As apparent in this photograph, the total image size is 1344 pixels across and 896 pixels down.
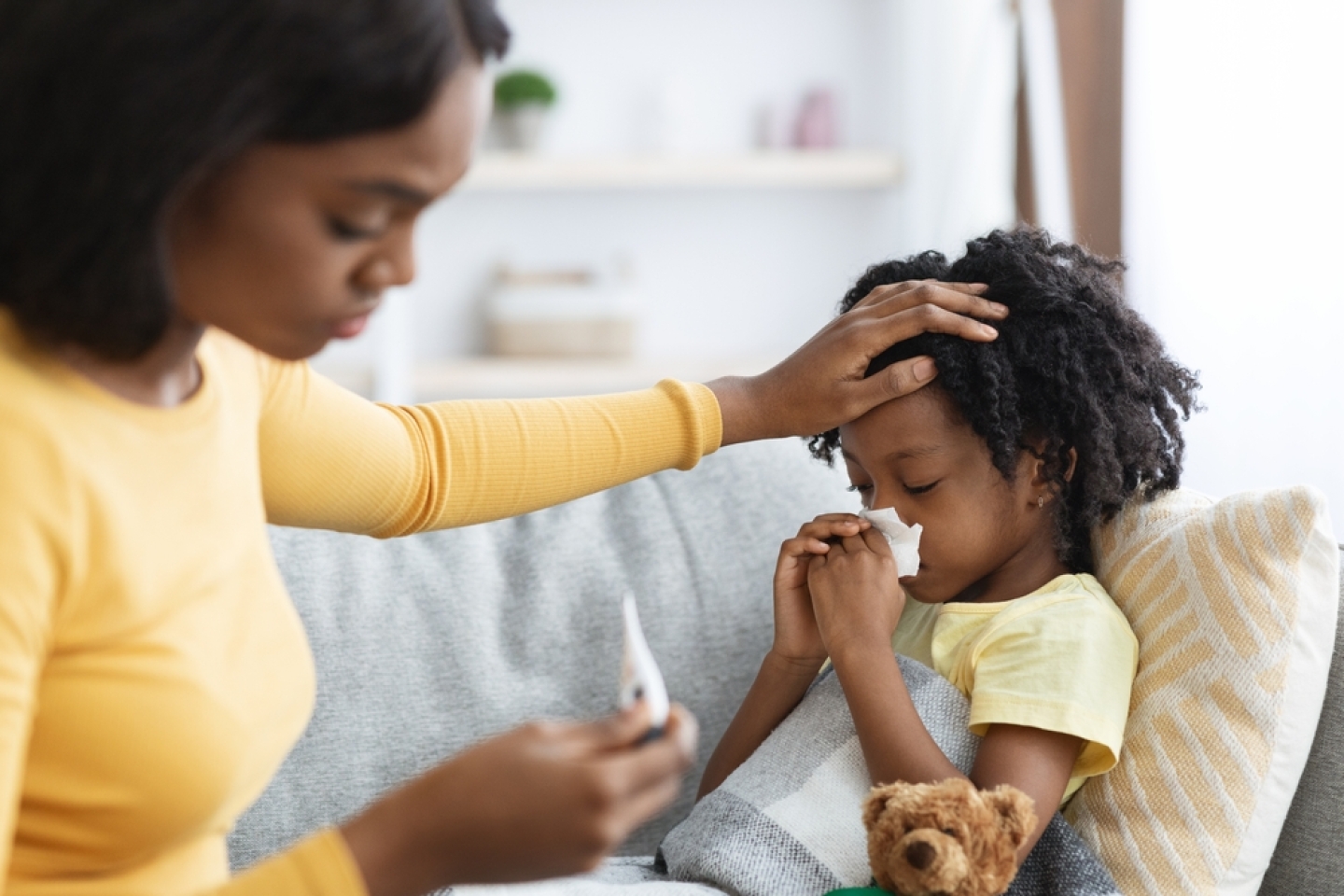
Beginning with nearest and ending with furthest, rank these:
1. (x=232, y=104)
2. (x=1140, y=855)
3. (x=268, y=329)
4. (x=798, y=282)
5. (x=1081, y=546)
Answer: (x=232, y=104), (x=268, y=329), (x=1140, y=855), (x=1081, y=546), (x=798, y=282)

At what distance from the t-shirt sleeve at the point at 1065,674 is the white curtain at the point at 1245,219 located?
51 centimetres

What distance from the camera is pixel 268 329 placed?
0.74 m

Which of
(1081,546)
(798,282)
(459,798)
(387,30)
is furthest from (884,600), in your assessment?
(798,282)

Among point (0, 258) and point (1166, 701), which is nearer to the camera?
point (0, 258)

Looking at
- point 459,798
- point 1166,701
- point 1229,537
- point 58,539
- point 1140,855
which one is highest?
point 58,539

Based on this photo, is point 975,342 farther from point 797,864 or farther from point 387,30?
point 387,30

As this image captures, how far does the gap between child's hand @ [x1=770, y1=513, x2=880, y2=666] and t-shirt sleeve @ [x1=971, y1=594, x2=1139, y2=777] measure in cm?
19

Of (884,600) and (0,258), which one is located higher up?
Result: (0,258)

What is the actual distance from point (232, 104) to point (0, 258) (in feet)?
0.54

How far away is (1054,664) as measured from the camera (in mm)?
1149

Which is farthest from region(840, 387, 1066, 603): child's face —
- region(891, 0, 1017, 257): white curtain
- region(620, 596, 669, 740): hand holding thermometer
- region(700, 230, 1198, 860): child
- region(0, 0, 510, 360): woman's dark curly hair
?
region(891, 0, 1017, 257): white curtain

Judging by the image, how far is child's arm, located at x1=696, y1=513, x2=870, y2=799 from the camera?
4.38 ft

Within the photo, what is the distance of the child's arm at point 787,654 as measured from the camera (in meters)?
1.34

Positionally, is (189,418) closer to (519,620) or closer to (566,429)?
(566,429)
